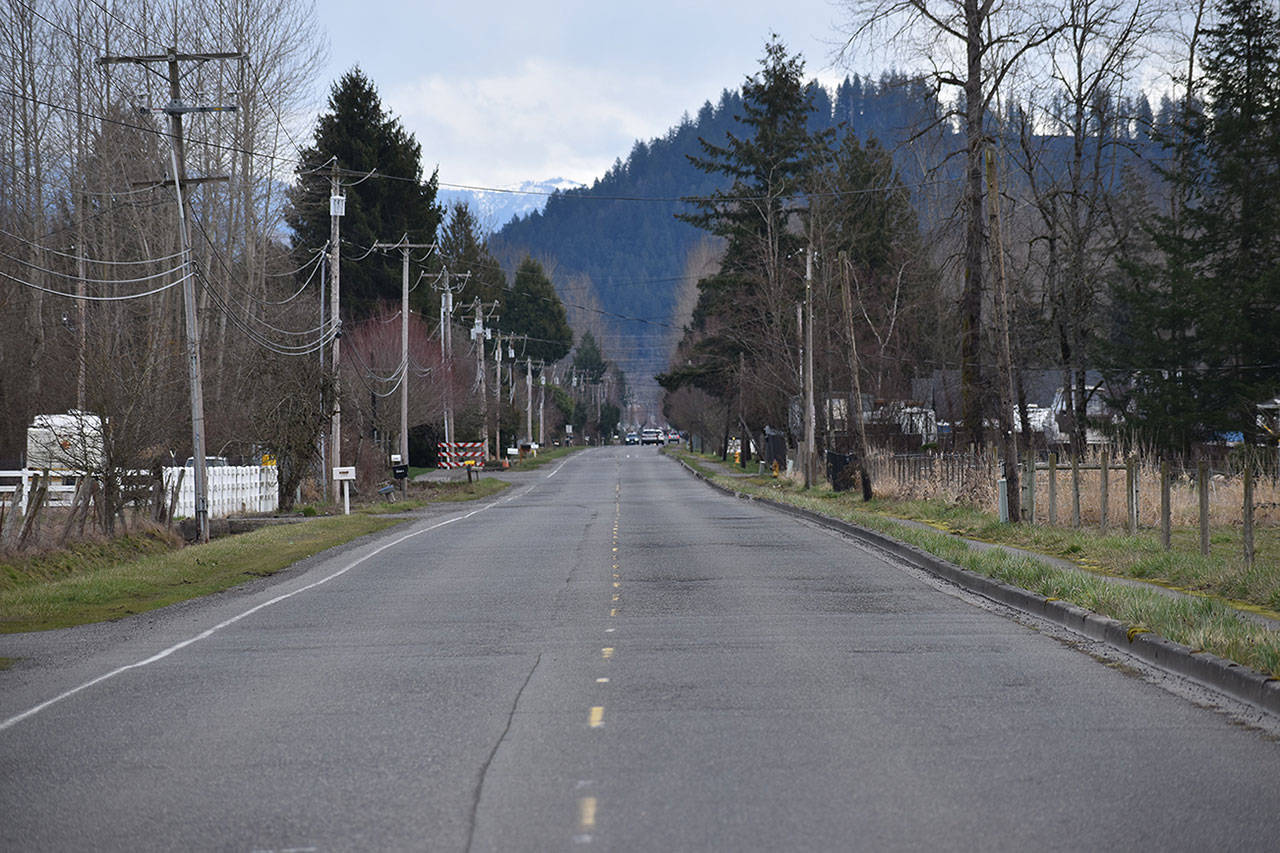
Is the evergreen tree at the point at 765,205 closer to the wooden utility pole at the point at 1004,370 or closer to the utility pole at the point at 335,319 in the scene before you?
the utility pole at the point at 335,319

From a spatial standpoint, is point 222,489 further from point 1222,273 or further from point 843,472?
point 1222,273

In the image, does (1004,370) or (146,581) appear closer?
(146,581)

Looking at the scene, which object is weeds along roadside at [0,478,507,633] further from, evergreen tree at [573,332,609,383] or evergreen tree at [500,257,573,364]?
evergreen tree at [573,332,609,383]

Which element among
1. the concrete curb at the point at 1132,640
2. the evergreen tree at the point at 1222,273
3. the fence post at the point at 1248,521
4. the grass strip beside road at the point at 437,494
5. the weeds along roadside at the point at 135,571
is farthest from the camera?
the grass strip beside road at the point at 437,494

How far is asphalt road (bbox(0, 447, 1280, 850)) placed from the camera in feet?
20.0

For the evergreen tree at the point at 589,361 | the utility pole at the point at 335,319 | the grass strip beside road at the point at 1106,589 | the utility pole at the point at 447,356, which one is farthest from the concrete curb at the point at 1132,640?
the evergreen tree at the point at 589,361

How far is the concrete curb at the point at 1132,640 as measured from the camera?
29.3ft

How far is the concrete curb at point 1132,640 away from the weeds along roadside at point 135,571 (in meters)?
9.89

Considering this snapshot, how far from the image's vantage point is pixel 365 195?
238 feet

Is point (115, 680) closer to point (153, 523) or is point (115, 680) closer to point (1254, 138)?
point (153, 523)

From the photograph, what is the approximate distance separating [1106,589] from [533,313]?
125706 mm

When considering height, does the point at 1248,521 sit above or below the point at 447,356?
below

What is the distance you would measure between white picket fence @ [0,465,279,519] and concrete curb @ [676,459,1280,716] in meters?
19.2

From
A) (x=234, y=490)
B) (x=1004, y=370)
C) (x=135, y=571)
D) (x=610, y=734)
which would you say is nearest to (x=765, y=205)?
(x=234, y=490)
